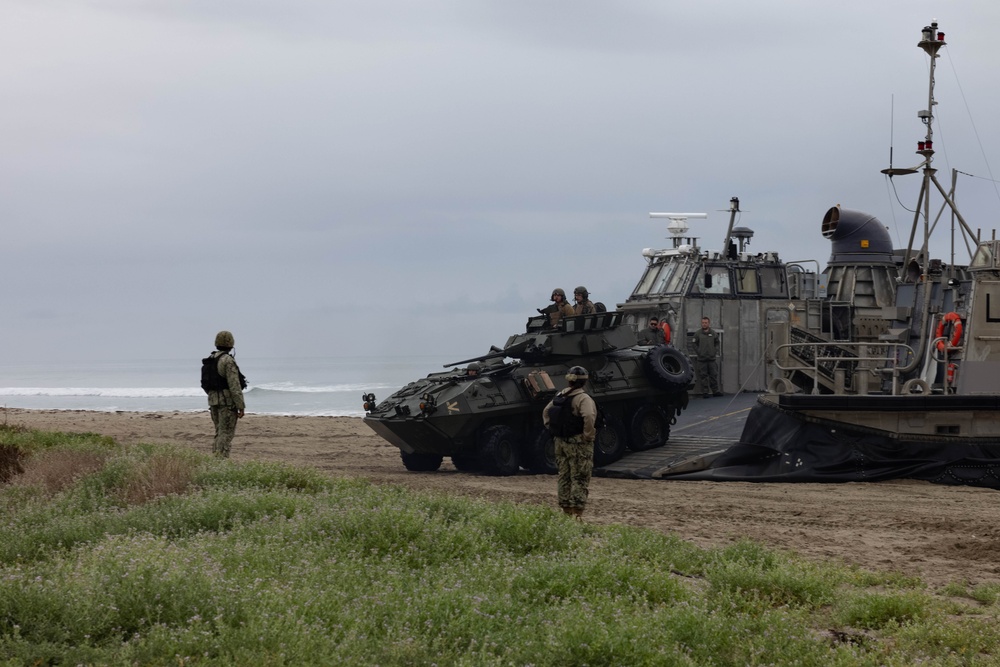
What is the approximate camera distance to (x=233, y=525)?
892 cm

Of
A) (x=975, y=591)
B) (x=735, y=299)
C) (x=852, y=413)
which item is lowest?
(x=975, y=591)

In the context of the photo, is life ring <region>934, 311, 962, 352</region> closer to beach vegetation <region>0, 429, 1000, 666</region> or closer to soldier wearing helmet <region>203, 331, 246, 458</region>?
beach vegetation <region>0, 429, 1000, 666</region>

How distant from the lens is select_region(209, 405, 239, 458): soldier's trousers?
13242 millimetres

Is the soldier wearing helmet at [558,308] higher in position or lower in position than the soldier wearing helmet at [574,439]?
higher

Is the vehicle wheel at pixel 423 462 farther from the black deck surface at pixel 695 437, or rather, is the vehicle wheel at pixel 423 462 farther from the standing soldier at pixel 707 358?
the standing soldier at pixel 707 358

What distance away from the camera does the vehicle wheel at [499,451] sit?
15.6 m

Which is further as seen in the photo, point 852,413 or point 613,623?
point 852,413

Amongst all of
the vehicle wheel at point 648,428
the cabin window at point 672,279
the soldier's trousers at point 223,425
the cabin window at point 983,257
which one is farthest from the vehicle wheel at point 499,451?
the cabin window at point 672,279

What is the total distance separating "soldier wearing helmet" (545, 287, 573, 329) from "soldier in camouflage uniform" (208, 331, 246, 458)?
4963 mm

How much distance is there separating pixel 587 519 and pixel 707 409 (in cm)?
895

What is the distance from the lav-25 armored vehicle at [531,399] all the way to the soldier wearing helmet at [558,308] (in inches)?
4.8

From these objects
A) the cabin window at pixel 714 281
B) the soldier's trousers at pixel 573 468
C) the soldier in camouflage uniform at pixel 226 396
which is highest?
the cabin window at pixel 714 281

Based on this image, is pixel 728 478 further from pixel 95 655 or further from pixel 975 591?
pixel 95 655

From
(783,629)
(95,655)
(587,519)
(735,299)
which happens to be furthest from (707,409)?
(95,655)
